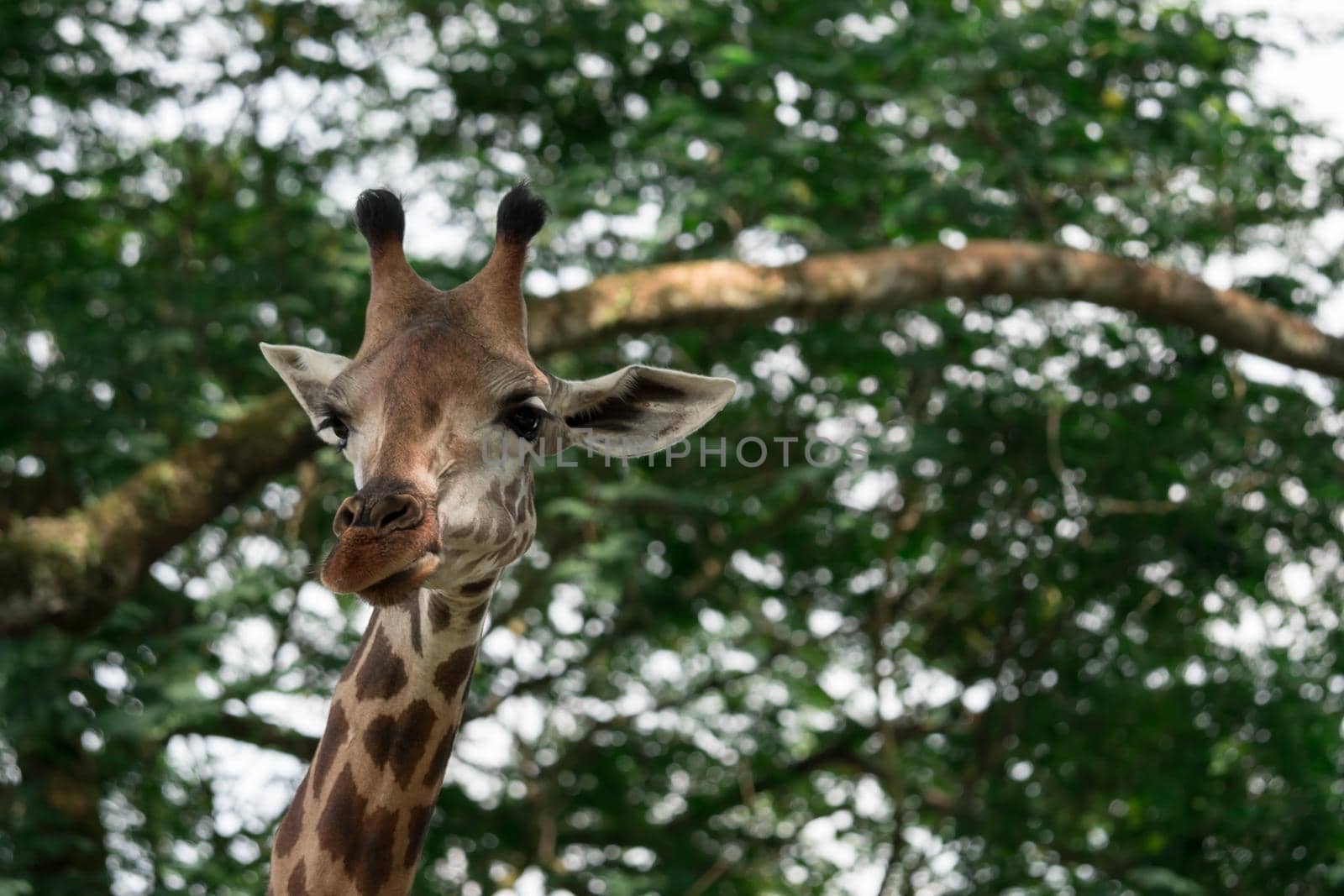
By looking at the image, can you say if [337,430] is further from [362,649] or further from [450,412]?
[362,649]

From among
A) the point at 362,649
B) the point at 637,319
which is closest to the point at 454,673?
the point at 362,649

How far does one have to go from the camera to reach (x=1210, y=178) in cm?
903

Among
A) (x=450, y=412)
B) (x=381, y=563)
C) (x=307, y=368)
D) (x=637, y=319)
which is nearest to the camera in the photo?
(x=381, y=563)

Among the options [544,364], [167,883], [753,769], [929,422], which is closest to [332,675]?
[167,883]

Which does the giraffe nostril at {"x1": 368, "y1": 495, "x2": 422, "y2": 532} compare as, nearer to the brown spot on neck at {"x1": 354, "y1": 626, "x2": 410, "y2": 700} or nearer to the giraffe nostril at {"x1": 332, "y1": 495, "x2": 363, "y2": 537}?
the giraffe nostril at {"x1": 332, "y1": 495, "x2": 363, "y2": 537}

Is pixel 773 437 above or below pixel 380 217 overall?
below

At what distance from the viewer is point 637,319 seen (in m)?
7.63

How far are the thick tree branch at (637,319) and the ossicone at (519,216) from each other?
11.6 feet

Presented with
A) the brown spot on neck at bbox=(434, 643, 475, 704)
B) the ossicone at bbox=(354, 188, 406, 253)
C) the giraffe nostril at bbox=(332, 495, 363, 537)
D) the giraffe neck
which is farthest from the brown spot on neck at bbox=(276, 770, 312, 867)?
the ossicone at bbox=(354, 188, 406, 253)

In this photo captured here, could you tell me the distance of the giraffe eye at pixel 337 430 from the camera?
370 centimetres

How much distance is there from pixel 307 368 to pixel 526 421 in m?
0.80

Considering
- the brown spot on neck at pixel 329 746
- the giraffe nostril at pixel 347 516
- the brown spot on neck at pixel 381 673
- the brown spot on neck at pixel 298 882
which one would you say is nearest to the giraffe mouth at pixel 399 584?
the giraffe nostril at pixel 347 516

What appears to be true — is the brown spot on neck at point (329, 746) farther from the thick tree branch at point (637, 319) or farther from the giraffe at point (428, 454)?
the thick tree branch at point (637, 319)

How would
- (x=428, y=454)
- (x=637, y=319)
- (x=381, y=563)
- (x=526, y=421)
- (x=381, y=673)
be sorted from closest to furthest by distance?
(x=381, y=563) → (x=428, y=454) → (x=526, y=421) → (x=381, y=673) → (x=637, y=319)
